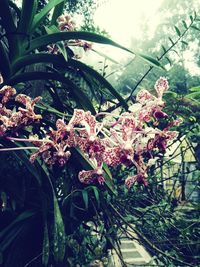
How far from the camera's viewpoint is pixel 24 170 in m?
1.09

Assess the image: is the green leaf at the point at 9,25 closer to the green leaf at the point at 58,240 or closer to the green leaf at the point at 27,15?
the green leaf at the point at 27,15

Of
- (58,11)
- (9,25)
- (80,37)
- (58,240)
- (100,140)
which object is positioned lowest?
(58,240)

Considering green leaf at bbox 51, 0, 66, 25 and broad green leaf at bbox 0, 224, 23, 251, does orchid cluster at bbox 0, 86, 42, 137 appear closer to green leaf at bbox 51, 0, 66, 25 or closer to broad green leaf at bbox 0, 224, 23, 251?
broad green leaf at bbox 0, 224, 23, 251

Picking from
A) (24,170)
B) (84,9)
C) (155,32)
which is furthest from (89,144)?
(155,32)

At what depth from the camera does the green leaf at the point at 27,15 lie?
3.08ft

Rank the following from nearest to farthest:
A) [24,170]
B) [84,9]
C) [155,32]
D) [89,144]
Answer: [89,144] → [24,170] → [84,9] → [155,32]

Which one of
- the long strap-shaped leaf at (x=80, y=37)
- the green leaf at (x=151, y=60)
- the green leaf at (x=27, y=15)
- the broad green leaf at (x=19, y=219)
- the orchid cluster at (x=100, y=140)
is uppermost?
the green leaf at (x=27, y=15)

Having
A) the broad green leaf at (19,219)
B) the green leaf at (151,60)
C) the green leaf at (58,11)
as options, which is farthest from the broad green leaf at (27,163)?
the green leaf at (58,11)

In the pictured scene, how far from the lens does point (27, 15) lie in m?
0.95

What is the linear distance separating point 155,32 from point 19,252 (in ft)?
66.4

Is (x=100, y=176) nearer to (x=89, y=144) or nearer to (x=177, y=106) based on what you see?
(x=89, y=144)

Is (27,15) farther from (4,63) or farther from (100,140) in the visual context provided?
(100,140)

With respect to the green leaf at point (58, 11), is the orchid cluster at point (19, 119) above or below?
below

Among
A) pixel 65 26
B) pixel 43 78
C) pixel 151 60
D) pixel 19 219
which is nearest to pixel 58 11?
pixel 65 26
